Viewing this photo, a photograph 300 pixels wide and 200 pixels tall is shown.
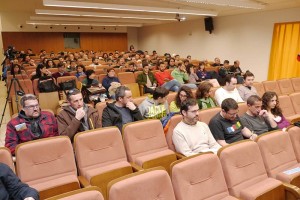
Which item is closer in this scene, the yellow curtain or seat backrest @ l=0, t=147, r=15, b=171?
seat backrest @ l=0, t=147, r=15, b=171

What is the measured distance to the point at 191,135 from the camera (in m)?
2.67

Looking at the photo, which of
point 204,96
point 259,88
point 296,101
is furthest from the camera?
point 259,88

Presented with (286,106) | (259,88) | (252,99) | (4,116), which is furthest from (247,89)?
(4,116)

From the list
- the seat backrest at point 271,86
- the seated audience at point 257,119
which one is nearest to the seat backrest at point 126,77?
the seat backrest at point 271,86

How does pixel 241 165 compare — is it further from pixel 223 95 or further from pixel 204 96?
pixel 223 95

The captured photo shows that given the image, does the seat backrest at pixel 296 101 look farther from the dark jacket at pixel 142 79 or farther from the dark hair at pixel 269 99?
the dark jacket at pixel 142 79

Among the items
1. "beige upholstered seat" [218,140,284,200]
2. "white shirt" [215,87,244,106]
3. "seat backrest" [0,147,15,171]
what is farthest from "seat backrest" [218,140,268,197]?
"white shirt" [215,87,244,106]

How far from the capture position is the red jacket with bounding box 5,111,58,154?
2.49 m

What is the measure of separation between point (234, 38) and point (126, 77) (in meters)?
6.02

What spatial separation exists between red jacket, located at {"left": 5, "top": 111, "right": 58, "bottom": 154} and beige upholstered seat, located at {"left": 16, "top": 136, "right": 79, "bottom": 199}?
1.34ft

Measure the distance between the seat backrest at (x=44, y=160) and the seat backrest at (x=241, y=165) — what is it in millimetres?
1314

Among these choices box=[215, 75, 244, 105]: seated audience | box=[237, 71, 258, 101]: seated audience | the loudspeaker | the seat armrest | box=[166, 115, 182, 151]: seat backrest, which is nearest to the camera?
the seat armrest

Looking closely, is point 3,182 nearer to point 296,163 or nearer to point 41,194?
point 41,194

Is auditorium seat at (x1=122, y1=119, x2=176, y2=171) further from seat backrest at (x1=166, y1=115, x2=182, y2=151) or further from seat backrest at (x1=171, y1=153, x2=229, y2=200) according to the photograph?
seat backrest at (x1=171, y1=153, x2=229, y2=200)
